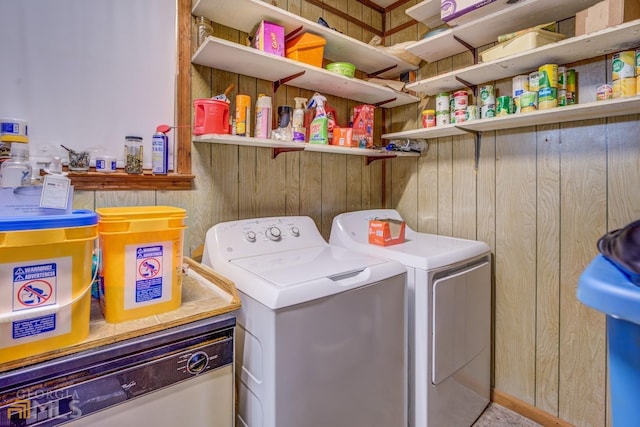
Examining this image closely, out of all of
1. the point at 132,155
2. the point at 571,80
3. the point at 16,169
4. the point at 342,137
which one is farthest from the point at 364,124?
the point at 16,169

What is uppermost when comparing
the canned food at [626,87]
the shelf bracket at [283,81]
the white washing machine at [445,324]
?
the shelf bracket at [283,81]

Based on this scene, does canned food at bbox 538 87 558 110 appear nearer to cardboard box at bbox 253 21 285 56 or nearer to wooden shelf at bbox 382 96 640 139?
wooden shelf at bbox 382 96 640 139

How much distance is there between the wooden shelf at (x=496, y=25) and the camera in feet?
5.21

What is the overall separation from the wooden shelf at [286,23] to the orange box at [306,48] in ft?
0.14

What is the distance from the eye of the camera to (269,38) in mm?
1666

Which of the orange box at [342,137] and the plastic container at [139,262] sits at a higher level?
the orange box at [342,137]

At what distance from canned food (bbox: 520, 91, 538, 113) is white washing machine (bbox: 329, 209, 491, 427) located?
2.41 ft

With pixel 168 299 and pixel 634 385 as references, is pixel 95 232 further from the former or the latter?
pixel 634 385

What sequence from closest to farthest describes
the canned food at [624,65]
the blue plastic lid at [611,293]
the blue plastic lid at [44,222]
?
the blue plastic lid at [611,293]
the blue plastic lid at [44,222]
the canned food at [624,65]

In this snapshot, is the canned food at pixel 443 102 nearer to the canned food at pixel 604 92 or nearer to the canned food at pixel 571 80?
the canned food at pixel 571 80

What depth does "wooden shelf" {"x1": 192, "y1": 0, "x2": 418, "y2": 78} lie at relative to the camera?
5.24 feet

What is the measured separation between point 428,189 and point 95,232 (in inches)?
78.3

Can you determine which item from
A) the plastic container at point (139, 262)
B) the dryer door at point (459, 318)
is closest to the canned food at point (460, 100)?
the dryer door at point (459, 318)

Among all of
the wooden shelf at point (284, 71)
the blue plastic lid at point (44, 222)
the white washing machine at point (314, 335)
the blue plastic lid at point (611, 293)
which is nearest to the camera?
the blue plastic lid at point (611, 293)
